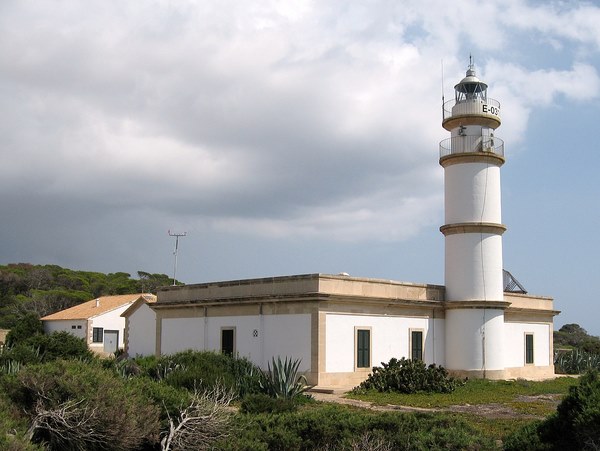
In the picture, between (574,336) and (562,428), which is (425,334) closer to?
(562,428)

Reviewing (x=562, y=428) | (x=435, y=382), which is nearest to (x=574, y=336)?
(x=435, y=382)

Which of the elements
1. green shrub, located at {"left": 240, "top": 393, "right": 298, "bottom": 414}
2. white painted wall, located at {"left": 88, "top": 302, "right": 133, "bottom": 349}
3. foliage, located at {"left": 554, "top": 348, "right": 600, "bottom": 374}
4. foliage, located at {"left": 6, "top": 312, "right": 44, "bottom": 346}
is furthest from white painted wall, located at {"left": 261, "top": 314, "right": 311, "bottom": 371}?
white painted wall, located at {"left": 88, "top": 302, "right": 133, "bottom": 349}

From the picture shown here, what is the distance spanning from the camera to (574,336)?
61781mm

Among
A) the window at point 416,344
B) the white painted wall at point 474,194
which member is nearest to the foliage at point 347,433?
the window at point 416,344

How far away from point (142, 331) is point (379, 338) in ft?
A: 42.9

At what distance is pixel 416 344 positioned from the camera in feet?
76.7

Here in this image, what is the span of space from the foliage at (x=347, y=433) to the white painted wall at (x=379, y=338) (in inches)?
401

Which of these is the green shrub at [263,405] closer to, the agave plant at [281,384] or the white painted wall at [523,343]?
the agave plant at [281,384]

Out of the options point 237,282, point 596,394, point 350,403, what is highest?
point 237,282

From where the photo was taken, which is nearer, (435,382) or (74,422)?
(74,422)

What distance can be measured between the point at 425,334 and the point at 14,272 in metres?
48.9

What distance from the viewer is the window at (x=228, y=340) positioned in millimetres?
23000

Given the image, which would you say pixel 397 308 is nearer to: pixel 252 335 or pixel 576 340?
pixel 252 335

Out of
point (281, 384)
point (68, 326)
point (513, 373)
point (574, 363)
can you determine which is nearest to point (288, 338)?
point (281, 384)
